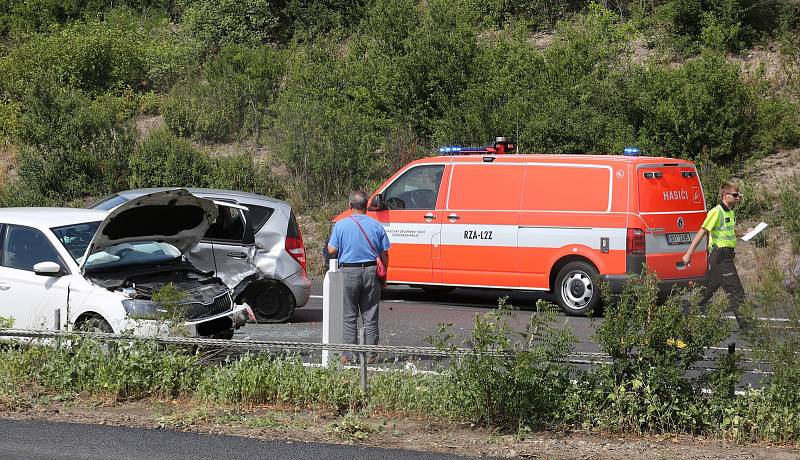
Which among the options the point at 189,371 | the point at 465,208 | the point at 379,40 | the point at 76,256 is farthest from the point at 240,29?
the point at 189,371

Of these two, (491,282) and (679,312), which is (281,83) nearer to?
(491,282)

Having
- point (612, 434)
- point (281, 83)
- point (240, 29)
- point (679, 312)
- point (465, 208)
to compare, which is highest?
point (240, 29)

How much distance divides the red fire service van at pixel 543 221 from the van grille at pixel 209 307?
4398mm

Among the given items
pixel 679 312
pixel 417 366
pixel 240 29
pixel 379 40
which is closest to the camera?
pixel 679 312

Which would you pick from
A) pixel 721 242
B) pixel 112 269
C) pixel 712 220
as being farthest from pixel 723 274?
pixel 112 269

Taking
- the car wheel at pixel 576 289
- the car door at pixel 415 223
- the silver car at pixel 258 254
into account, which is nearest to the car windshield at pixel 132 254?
the silver car at pixel 258 254

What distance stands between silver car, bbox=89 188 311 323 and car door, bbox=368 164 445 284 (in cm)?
223

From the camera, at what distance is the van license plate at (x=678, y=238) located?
13.9 m

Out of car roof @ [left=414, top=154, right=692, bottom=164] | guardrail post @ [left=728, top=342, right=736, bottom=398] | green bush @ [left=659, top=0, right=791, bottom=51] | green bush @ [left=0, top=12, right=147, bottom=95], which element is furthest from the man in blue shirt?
green bush @ [left=0, top=12, right=147, bottom=95]

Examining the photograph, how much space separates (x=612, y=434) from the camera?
752cm

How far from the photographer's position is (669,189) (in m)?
14.0

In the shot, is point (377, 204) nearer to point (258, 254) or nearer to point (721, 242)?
point (258, 254)

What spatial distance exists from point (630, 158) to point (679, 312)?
6.73 m

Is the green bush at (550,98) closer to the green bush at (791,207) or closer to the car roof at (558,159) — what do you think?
the green bush at (791,207)
